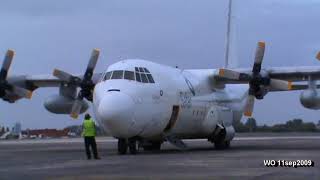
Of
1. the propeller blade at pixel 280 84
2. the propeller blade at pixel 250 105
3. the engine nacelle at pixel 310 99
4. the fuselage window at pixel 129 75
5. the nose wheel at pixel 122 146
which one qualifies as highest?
the fuselage window at pixel 129 75

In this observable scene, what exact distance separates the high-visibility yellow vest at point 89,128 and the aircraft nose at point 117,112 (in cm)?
55

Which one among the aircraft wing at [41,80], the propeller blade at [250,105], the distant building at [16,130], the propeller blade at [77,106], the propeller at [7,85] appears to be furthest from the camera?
the distant building at [16,130]

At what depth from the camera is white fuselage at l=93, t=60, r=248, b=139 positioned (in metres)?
21.2

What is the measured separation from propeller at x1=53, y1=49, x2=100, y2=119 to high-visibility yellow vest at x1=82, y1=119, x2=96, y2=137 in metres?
8.13

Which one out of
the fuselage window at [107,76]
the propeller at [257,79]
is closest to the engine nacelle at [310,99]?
the propeller at [257,79]

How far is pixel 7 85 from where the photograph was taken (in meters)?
30.4

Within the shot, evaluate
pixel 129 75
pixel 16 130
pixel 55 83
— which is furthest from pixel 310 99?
pixel 16 130

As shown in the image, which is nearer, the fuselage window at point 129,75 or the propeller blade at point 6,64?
the fuselage window at point 129,75

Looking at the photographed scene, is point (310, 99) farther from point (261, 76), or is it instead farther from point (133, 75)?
point (133, 75)

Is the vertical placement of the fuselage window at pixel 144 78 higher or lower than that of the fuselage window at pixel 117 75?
lower

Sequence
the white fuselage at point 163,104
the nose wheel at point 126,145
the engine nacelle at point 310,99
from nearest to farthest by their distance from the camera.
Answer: the white fuselage at point 163,104, the nose wheel at point 126,145, the engine nacelle at point 310,99

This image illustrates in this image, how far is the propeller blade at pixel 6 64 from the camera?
30406 mm

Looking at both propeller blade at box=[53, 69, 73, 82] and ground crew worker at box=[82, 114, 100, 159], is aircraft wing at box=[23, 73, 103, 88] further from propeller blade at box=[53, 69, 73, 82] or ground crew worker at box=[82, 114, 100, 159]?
ground crew worker at box=[82, 114, 100, 159]

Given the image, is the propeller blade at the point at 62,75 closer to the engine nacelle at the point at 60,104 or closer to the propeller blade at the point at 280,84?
the engine nacelle at the point at 60,104
